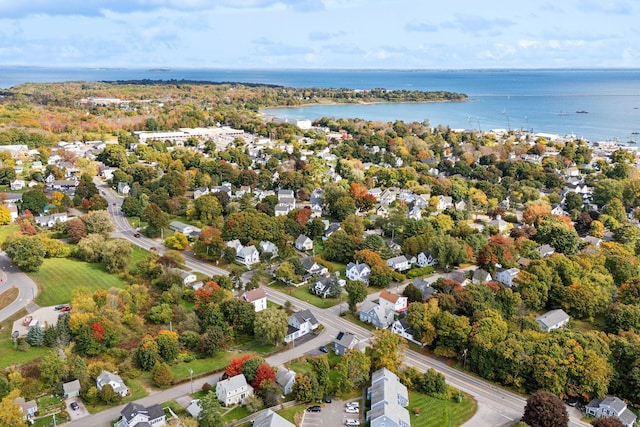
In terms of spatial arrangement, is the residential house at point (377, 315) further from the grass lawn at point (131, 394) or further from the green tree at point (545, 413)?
the grass lawn at point (131, 394)

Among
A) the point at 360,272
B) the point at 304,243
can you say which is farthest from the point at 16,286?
the point at 360,272

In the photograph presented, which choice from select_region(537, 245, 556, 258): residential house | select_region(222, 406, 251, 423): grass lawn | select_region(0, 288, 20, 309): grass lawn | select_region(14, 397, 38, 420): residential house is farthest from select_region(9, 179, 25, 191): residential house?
select_region(537, 245, 556, 258): residential house

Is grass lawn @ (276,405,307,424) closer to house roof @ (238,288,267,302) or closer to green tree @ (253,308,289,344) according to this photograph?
green tree @ (253,308,289,344)

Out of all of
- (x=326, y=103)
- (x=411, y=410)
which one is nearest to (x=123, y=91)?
(x=326, y=103)

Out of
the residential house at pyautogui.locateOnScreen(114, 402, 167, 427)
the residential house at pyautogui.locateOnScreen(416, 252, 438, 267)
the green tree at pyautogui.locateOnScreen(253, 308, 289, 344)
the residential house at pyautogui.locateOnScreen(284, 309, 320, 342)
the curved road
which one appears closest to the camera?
the residential house at pyautogui.locateOnScreen(114, 402, 167, 427)

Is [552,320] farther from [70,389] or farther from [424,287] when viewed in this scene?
[70,389]

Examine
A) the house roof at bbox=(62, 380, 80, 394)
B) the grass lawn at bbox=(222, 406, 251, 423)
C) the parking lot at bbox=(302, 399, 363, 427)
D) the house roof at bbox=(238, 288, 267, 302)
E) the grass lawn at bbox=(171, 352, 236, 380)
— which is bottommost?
the grass lawn at bbox=(222, 406, 251, 423)
